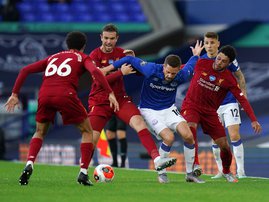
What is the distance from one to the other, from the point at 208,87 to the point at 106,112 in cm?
147

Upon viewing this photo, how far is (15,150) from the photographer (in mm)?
21719

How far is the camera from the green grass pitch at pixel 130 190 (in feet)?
32.8

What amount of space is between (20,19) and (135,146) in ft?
28.0

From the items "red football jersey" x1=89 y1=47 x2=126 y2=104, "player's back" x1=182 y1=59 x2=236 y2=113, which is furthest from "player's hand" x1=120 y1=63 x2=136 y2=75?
"player's back" x1=182 y1=59 x2=236 y2=113

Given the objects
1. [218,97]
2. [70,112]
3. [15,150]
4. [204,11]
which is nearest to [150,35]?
[204,11]

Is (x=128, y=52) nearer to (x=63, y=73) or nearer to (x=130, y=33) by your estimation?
(x=63, y=73)

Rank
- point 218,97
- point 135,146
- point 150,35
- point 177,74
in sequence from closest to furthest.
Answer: point 177,74 → point 218,97 → point 135,146 → point 150,35

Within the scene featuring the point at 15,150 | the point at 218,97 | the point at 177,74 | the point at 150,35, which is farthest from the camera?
the point at 150,35

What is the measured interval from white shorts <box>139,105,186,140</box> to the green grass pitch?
0.74 metres

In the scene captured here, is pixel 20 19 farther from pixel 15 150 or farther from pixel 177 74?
pixel 177 74

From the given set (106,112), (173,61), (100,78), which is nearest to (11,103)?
(100,78)

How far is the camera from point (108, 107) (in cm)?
1272

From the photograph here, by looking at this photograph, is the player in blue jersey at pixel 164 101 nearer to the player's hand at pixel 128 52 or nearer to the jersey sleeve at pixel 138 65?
the jersey sleeve at pixel 138 65

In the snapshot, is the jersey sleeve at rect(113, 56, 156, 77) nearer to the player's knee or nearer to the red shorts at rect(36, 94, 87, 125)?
the player's knee
